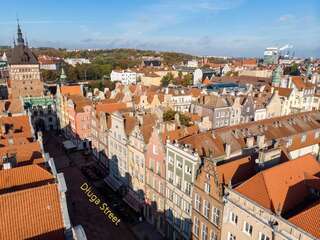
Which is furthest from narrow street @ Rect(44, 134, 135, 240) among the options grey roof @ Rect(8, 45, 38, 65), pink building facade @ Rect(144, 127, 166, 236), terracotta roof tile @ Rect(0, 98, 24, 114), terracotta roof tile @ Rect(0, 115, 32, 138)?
grey roof @ Rect(8, 45, 38, 65)

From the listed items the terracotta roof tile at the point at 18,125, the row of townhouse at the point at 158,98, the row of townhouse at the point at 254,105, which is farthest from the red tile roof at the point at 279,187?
the row of townhouse at the point at 158,98

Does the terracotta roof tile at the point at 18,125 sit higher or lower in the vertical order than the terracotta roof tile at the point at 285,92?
lower

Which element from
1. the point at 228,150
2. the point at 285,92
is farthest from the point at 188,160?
the point at 285,92

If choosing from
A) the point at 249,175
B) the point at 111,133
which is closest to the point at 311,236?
the point at 249,175

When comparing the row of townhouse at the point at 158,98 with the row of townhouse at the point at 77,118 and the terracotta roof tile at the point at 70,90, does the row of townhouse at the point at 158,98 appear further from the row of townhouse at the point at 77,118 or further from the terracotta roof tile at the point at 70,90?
the terracotta roof tile at the point at 70,90

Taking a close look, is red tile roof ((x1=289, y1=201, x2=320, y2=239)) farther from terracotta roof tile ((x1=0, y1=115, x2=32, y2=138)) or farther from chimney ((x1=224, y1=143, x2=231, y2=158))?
terracotta roof tile ((x1=0, y1=115, x2=32, y2=138))

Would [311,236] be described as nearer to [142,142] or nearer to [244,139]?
[244,139]
